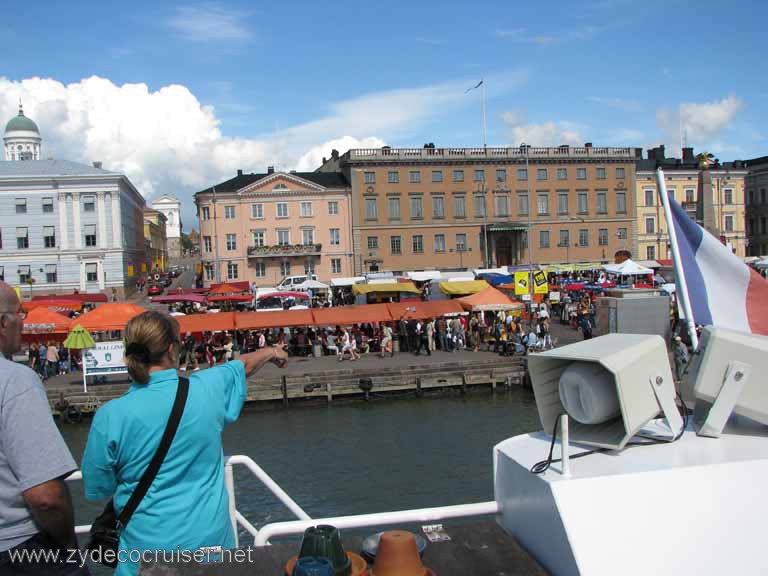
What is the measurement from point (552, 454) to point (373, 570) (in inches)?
42.2

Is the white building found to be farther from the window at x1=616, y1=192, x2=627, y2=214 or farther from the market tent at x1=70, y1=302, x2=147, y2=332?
the market tent at x1=70, y1=302, x2=147, y2=332

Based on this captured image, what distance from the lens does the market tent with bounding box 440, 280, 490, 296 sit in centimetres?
3694

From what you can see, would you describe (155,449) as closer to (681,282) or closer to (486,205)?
(681,282)

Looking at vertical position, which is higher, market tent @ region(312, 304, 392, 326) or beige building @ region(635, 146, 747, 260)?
beige building @ region(635, 146, 747, 260)

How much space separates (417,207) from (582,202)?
17.5 metres

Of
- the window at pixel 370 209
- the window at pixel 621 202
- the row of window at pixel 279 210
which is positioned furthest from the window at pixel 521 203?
the row of window at pixel 279 210

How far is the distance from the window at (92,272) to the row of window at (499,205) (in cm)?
2599

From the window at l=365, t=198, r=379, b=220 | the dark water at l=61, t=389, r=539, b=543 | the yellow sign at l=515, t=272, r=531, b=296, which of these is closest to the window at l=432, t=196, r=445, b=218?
the window at l=365, t=198, r=379, b=220

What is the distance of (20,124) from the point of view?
9544 centimetres

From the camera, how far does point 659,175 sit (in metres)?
5.71

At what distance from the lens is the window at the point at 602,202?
72.0 metres

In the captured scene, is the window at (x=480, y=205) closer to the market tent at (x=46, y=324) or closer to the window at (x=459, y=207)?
the window at (x=459, y=207)

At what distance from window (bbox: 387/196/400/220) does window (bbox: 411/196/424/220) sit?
4.87 ft

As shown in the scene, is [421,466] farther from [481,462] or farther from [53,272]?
[53,272]
